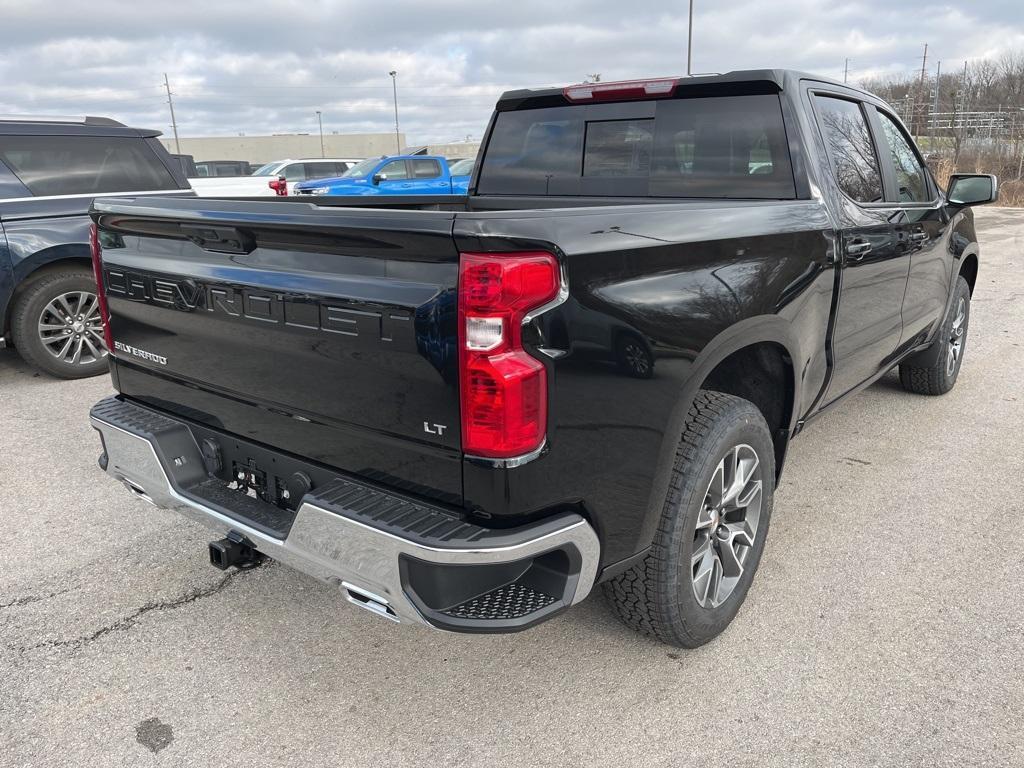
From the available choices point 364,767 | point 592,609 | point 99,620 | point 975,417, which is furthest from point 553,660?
point 975,417

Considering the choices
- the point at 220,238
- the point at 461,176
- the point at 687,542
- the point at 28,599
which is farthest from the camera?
the point at 461,176

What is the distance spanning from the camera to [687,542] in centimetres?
242

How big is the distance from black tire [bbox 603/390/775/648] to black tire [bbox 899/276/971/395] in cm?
303

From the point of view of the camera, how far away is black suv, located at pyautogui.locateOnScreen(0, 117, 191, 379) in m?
5.64

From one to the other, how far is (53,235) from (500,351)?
5.20 meters

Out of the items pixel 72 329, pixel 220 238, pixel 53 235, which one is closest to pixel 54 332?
pixel 72 329

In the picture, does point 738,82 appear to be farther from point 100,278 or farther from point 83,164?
point 83,164

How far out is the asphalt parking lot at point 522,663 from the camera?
7.53 feet

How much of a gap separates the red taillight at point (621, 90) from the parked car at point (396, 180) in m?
11.8

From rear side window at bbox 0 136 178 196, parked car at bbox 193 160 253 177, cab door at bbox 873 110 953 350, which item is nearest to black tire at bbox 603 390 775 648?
cab door at bbox 873 110 953 350

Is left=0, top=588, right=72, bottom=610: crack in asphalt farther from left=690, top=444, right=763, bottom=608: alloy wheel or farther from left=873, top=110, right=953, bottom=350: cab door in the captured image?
left=873, top=110, right=953, bottom=350: cab door

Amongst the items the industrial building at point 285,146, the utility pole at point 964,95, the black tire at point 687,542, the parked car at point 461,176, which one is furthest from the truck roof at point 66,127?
the industrial building at point 285,146

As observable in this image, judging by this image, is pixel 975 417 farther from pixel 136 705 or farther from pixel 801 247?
pixel 136 705

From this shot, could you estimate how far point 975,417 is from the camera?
5.00 metres
